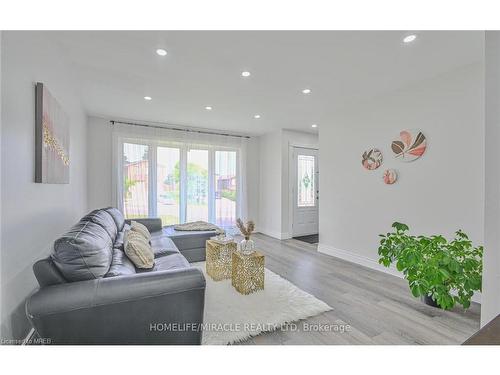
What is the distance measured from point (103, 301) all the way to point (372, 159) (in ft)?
11.1

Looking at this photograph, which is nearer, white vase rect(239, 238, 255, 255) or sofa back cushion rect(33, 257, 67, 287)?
sofa back cushion rect(33, 257, 67, 287)

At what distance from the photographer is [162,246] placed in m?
2.68

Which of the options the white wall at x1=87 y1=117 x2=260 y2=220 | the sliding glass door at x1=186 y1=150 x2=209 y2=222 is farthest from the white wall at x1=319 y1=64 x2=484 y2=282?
the white wall at x1=87 y1=117 x2=260 y2=220

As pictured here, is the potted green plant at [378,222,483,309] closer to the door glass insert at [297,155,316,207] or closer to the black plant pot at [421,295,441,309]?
the black plant pot at [421,295,441,309]

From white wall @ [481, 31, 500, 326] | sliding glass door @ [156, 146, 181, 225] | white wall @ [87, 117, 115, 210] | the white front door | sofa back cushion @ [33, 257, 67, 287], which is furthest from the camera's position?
the white front door

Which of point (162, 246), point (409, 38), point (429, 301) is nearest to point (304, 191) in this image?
point (429, 301)

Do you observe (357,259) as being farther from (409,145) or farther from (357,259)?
(409,145)

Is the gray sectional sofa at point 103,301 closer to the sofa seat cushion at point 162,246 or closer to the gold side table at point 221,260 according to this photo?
the sofa seat cushion at point 162,246

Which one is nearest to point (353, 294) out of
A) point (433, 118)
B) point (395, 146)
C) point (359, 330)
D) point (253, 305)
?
point (359, 330)

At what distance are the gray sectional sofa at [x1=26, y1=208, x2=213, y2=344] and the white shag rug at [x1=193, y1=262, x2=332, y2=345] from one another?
389 millimetres

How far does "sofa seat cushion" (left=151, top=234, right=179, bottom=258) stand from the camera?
248cm

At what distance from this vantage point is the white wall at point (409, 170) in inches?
92.2

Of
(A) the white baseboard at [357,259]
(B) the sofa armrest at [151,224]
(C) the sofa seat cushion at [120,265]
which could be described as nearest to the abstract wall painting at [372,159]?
(A) the white baseboard at [357,259]

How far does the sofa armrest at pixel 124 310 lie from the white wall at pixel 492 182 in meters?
1.56
